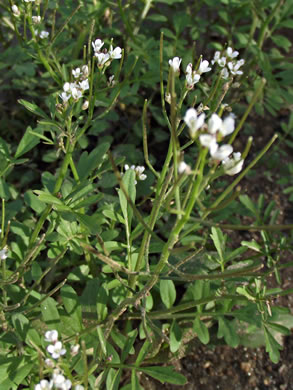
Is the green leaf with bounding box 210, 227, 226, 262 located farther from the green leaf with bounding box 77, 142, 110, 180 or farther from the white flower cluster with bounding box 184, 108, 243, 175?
the white flower cluster with bounding box 184, 108, 243, 175

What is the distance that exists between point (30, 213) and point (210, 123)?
137 centimetres

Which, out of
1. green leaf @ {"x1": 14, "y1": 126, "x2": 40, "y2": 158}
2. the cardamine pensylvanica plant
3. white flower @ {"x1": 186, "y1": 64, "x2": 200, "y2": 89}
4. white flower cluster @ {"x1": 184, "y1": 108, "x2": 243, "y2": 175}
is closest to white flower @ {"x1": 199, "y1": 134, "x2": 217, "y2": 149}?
white flower cluster @ {"x1": 184, "y1": 108, "x2": 243, "y2": 175}

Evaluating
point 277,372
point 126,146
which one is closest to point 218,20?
point 126,146

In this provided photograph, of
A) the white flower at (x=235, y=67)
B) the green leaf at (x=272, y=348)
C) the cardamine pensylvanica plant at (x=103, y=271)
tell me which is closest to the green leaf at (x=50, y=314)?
the cardamine pensylvanica plant at (x=103, y=271)

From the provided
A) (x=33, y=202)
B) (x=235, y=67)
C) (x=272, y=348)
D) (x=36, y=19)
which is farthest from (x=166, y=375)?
(x=36, y=19)

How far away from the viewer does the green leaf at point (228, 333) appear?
5.66ft

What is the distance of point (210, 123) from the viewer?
0.96m

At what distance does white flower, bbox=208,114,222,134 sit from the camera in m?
0.95

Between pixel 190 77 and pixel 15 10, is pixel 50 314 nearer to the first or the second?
pixel 190 77

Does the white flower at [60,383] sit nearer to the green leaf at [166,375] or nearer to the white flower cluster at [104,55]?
the green leaf at [166,375]

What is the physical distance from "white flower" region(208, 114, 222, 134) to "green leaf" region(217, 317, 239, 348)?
1.01 m

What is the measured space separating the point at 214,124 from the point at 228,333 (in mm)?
1034

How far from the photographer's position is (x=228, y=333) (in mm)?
1742

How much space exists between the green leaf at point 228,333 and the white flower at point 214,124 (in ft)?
3.30
